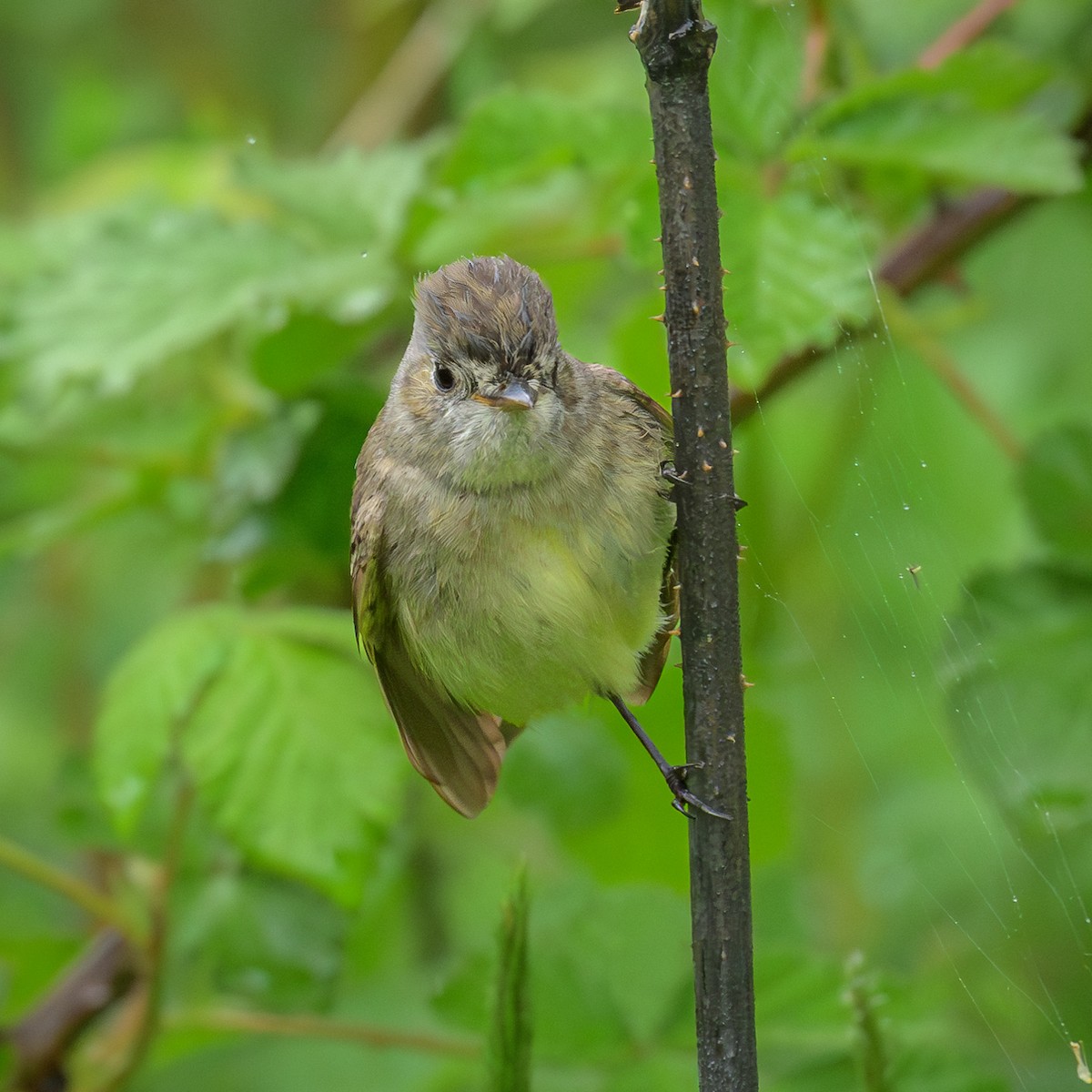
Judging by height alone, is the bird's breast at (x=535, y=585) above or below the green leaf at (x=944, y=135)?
below

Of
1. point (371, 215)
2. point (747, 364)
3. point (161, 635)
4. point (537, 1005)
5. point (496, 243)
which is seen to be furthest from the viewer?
point (496, 243)

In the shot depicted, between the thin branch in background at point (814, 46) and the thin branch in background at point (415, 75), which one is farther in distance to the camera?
the thin branch in background at point (415, 75)

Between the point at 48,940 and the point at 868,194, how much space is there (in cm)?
206

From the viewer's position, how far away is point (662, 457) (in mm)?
2035

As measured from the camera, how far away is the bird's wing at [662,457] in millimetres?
2049

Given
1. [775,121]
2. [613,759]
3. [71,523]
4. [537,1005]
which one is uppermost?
[775,121]

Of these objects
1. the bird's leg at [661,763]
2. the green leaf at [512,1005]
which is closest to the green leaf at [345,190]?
the bird's leg at [661,763]

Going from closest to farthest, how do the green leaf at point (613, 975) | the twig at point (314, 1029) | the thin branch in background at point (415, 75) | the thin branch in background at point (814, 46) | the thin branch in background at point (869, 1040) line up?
the thin branch in background at point (869, 1040), the green leaf at point (613, 975), the twig at point (314, 1029), the thin branch in background at point (814, 46), the thin branch in background at point (415, 75)

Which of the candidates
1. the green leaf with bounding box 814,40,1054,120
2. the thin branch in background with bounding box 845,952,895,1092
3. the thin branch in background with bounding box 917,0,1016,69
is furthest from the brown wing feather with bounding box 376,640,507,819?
the thin branch in background with bounding box 917,0,1016,69

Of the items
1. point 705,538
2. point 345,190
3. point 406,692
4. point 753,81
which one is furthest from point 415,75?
point 705,538

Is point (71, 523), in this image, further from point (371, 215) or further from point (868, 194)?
point (868, 194)

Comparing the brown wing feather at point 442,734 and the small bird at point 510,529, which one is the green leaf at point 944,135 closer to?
the small bird at point 510,529

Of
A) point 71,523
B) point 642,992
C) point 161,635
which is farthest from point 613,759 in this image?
point 71,523

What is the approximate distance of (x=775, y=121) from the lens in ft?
6.90
